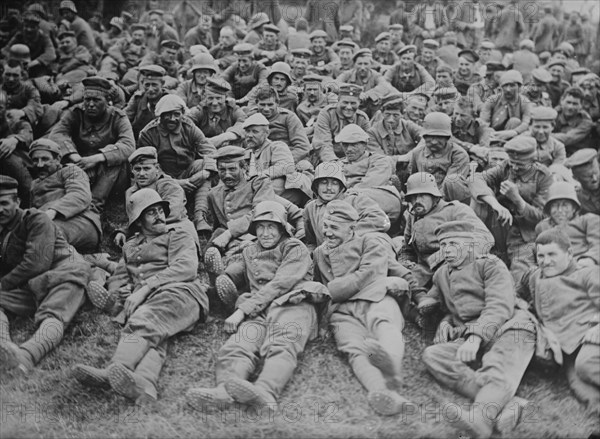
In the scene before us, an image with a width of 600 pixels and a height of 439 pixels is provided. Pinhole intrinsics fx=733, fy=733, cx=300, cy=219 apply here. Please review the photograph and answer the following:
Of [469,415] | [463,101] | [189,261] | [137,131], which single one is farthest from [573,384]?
[137,131]

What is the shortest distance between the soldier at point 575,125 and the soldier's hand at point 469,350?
5590mm

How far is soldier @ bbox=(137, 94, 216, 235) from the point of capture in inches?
387

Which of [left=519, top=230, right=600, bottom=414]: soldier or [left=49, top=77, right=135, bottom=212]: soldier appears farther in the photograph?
[left=49, top=77, right=135, bottom=212]: soldier

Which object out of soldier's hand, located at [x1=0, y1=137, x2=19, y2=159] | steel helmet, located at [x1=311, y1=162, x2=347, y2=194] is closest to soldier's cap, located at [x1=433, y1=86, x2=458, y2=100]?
steel helmet, located at [x1=311, y1=162, x2=347, y2=194]

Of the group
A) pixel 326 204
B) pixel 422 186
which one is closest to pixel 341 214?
pixel 326 204

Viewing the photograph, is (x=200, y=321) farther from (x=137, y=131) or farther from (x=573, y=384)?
(x=137, y=131)

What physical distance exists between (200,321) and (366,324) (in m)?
1.76

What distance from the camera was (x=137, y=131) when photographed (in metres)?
11.2

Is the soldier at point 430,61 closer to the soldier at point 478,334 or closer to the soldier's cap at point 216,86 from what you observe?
the soldier's cap at point 216,86

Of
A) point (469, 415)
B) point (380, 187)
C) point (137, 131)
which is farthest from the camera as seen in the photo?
point (137, 131)

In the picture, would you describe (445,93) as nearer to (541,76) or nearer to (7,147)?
(541,76)

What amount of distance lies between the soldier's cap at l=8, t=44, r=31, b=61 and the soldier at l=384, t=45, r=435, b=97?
659 cm

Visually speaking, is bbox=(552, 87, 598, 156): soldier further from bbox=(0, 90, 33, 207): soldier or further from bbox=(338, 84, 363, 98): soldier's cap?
bbox=(0, 90, 33, 207): soldier

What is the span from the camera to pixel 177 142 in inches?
393
